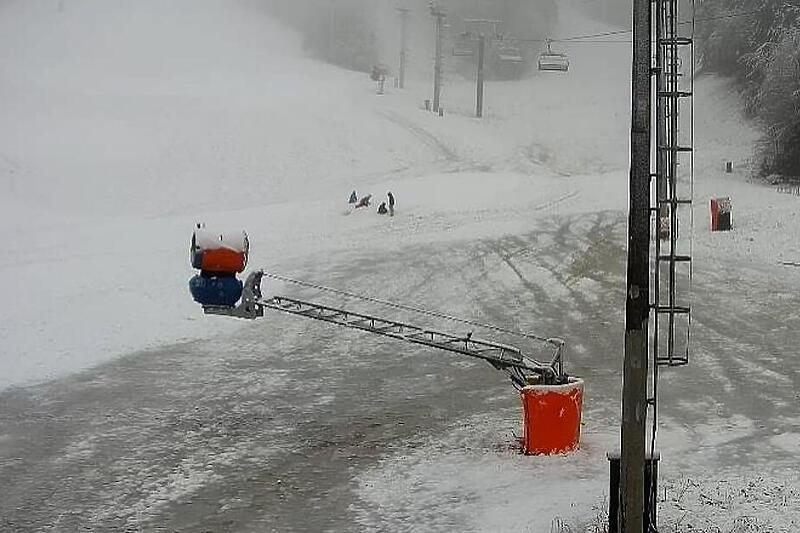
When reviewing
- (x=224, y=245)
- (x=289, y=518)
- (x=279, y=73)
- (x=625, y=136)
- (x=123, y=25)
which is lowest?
(x=289, y=518)

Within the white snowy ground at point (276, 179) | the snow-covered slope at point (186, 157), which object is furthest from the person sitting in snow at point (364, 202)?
the white snowy ground at point (276, 179)

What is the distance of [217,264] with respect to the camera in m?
10.7

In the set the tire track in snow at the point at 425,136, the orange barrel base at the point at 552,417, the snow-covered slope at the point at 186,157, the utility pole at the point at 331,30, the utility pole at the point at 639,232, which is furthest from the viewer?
the utility pole at the point at 331,30

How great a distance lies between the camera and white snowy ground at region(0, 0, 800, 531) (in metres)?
10.9

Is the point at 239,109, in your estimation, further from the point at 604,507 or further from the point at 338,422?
the point at 604,507

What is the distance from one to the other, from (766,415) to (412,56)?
225 ft

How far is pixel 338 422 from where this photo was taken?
12.1 m

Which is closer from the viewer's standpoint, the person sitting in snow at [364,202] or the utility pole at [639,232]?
the utility pole at [639,232]

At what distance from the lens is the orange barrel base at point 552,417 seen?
409 inches

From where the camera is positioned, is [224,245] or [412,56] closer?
[224,245]

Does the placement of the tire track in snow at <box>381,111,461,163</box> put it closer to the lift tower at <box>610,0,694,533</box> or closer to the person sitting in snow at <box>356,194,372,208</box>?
the person sitting in snow at <box>356,194,372,208</box>

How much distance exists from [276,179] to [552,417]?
29.2 m

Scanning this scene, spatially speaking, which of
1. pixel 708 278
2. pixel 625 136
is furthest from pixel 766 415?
pixel 625 136

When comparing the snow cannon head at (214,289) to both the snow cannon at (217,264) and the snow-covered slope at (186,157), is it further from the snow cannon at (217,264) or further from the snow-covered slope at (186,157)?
the snow-covered slope at (186,157)
